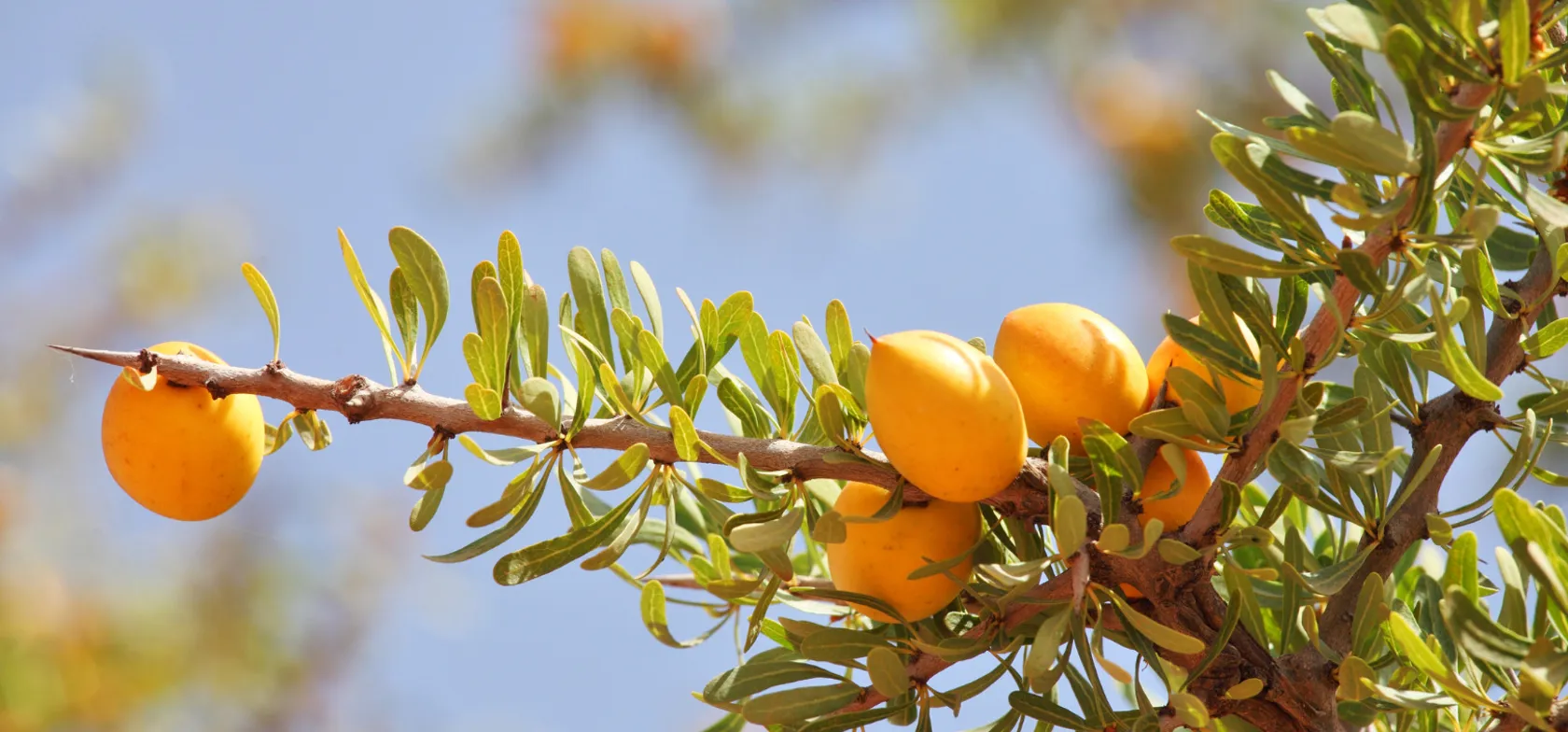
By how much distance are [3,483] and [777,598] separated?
7.91ft

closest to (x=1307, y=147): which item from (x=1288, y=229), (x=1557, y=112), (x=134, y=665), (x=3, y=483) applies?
(x=1288, y=229)

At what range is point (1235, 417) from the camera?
0.46 m

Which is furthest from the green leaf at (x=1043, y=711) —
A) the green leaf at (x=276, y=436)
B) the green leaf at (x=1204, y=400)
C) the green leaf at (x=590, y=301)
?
the green leaf at (x=276, y=436)

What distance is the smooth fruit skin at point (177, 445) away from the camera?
50cm

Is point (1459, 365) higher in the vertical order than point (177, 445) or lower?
lower

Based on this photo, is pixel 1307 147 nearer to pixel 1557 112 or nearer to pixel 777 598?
pixel 1557 112

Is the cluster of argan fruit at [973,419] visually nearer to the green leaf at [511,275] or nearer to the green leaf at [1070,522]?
the green leaf at [1070,522]

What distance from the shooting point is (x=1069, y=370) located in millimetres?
504

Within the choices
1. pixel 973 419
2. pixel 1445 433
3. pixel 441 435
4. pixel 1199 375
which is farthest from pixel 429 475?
pixel 1445 433

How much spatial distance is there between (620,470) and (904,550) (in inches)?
4.9

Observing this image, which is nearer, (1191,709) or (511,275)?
(1191,709)

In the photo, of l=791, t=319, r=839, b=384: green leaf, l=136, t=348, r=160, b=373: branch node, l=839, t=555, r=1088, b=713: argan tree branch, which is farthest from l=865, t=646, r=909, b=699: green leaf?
l=136, t=348, r=160, b=373: branch node

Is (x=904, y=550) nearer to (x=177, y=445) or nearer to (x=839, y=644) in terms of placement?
(x=839, y=644)

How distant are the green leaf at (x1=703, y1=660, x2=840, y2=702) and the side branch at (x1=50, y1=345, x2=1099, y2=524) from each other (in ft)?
0.30
